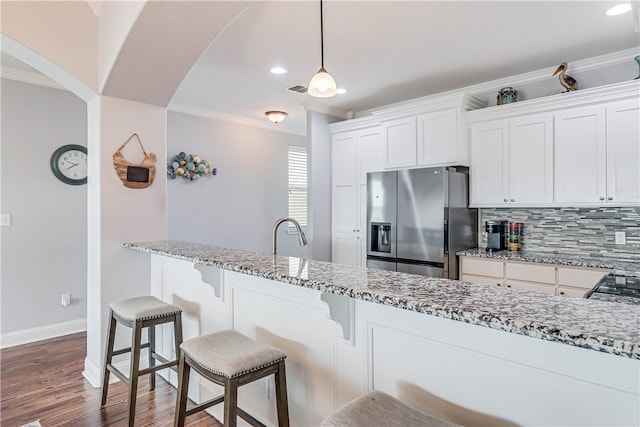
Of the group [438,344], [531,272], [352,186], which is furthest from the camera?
[352,186]

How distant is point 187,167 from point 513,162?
361 centimetres

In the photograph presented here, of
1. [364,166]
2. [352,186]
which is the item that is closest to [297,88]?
[364,166]

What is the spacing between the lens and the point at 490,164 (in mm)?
3486

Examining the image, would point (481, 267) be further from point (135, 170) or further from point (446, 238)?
point (135, 170)

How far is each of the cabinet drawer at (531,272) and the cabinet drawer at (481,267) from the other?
0.06 metres

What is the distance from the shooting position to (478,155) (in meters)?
3.55

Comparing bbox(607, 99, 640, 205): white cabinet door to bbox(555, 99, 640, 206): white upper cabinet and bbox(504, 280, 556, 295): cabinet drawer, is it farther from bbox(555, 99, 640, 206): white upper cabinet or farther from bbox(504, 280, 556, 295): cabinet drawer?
bbox(504, 280, 556, 295): cabinet drawer

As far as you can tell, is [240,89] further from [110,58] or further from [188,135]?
[110,58]

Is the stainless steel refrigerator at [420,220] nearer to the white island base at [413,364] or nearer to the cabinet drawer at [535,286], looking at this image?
the cabinet drawer at [535,286]

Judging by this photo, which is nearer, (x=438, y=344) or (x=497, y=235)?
(x=438, y=344)

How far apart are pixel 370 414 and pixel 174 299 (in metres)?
1.94

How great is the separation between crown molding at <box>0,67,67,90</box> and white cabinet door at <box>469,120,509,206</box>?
4134mm

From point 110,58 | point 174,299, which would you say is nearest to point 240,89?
point 110,58

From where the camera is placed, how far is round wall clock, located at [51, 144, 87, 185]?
11.8ft
